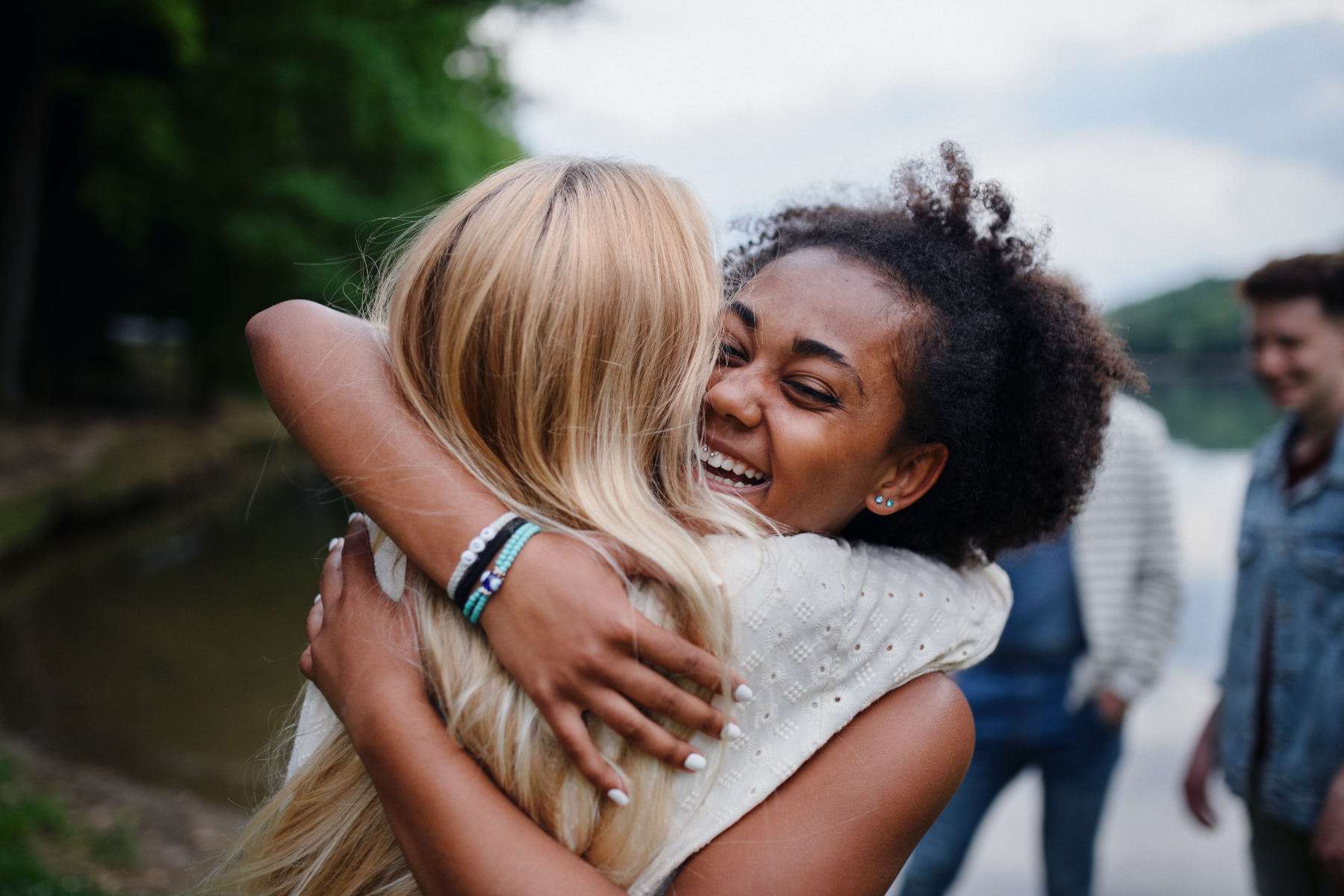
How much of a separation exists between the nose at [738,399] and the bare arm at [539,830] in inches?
20.8

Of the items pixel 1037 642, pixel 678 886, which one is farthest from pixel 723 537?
pixel 1037 642

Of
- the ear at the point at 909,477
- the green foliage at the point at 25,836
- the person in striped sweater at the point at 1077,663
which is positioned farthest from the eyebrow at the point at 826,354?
the green foliage at the point at 25,836

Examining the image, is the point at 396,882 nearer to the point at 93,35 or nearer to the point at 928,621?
the point at 928,621

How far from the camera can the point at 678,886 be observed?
4.45 feet

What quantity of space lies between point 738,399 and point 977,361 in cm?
46

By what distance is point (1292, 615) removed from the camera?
9.50 feet

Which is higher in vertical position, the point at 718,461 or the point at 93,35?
the point at 93,35

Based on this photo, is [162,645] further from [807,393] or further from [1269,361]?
[1269,361]

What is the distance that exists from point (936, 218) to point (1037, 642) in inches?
85.5

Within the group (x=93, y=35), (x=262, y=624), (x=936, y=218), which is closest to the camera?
(x=936, y=218)

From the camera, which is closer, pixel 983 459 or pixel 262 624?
pixel 983 459

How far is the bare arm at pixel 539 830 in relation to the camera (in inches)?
48.8

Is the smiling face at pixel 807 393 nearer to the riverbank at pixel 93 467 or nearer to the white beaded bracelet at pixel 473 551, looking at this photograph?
the white beaded bracelet at pixel 473 551

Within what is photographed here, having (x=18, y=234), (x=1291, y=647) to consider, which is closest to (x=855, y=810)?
(x=1291, y=647)
